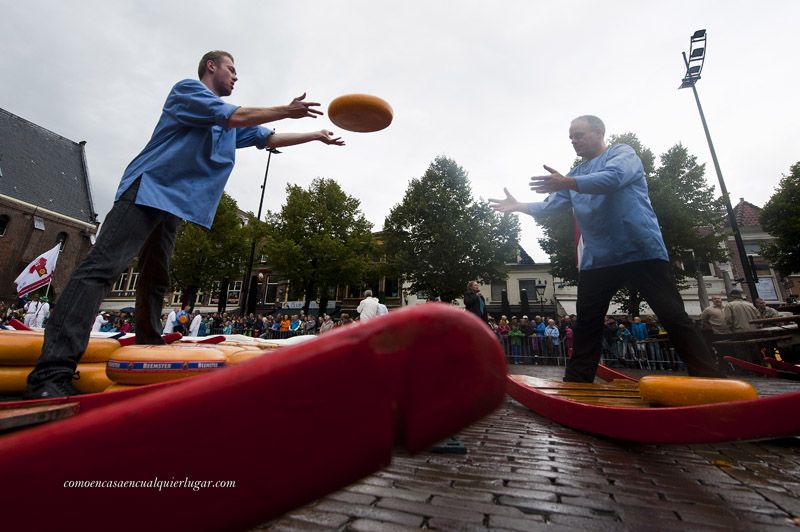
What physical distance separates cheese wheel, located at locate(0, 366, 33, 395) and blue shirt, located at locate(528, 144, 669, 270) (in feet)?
11.9

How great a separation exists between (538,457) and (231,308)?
1416 inches

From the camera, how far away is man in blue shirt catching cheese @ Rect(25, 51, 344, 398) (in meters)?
1.82

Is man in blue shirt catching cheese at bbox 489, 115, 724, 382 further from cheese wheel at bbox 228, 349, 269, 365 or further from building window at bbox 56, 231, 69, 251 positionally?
building window at bbox 56, 231, 69, 251

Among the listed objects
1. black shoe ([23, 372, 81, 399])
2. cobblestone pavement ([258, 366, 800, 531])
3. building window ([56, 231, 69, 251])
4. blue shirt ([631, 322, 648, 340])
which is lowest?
cobblestone pavement ([258, 366, 800, 531])

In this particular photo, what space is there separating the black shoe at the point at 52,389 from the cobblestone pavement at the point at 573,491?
1.24 metres

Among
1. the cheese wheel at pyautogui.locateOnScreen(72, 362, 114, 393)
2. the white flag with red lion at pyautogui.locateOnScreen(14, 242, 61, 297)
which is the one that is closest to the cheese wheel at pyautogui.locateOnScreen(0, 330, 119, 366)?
the cheese wheel at pyautogui.locateOnScreen(72, 362, 114, 393)

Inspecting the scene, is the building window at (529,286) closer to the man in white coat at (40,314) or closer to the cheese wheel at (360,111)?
the man in white coat at (40,314)

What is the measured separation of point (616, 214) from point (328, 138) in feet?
8.09

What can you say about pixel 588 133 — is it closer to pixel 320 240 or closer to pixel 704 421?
pixel 704 421

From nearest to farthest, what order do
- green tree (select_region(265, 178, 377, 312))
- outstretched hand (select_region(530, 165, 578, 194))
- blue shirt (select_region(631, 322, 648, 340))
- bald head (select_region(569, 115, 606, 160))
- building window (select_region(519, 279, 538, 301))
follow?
outstretched hand (select_region(530, 165, 578, 194)) → bald head (select_region(569, 115, 606, 160)) → blue shirt (select_region(631, 322, 648, 340)) → green tree (select_region(265, 178, 377, 312)) → building window (select_region(519, 279, 538, 301))

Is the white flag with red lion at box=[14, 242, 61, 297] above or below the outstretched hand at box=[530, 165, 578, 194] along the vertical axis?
above

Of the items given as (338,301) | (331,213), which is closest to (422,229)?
(331,213)

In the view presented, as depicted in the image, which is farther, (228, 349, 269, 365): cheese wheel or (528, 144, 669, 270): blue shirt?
(528, 144, 669, 270): blue shirt

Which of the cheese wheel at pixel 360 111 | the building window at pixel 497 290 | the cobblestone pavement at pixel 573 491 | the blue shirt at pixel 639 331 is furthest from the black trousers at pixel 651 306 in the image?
the building window at pixel 497 290
